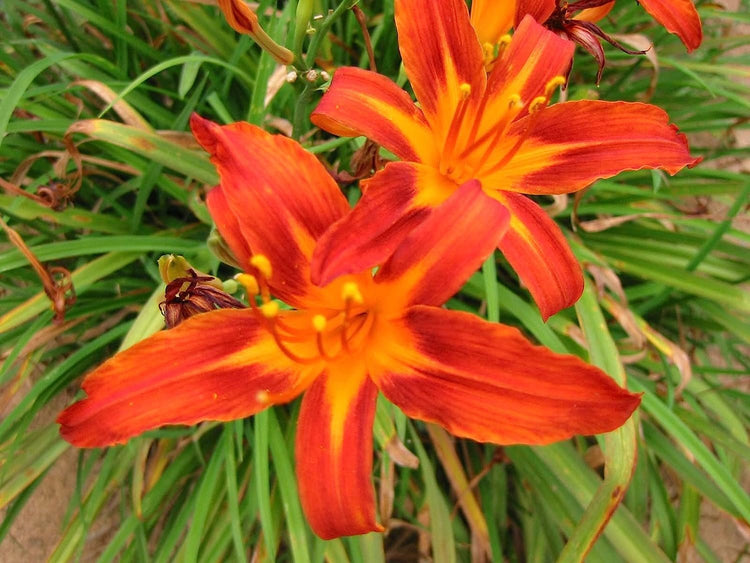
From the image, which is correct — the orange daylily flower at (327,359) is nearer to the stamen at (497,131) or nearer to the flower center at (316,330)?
the flower center at (316,330)

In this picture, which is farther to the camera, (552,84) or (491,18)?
(491,18)

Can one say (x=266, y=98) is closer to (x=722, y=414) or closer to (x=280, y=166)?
(x=280, y=166)

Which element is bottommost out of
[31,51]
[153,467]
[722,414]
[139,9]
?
[153,467]

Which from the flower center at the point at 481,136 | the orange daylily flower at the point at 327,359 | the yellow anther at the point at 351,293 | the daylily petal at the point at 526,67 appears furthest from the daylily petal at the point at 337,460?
the daylily petal at the point at 526,67

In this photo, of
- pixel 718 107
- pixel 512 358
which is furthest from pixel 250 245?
pixel 718 107

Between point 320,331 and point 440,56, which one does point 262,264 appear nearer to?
point 320,331

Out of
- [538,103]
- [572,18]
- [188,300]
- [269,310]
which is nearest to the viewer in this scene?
[269,310]

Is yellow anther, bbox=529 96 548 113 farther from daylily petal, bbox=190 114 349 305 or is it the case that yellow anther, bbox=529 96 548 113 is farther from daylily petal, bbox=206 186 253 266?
daylily petal, bbox=206 186 253 266

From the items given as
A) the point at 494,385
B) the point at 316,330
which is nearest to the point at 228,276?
the point at 316,330
